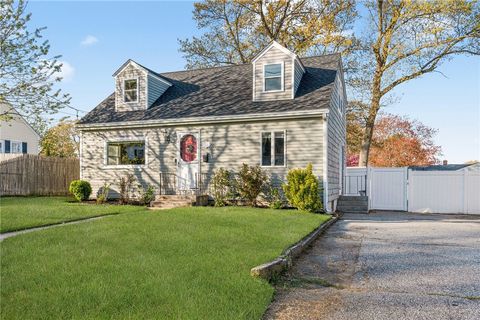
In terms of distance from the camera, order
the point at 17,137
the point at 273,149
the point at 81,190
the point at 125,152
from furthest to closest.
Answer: the point at 17,137 → the point at 125,152 → the point at 81,190 → the point at 273,149

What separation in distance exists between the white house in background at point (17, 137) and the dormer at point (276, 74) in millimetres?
20757

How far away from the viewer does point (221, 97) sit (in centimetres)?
1458

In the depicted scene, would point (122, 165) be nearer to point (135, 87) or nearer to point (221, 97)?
point (135, 87)

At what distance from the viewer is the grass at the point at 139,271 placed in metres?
3.27

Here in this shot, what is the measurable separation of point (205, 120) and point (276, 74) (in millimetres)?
3227

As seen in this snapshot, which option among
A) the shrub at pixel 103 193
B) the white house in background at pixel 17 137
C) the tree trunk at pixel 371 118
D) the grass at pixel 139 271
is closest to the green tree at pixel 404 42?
the tree trunk at pixel 371 118

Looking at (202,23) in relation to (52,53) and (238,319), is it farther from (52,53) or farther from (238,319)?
(238,319)

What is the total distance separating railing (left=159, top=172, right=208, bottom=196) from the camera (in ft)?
44.2

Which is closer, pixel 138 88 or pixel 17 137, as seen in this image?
pixel 138 88

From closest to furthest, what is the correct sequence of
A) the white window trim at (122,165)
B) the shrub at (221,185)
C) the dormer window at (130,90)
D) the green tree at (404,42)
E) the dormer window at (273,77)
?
the shrub at (221,185), the dormer window at (273,77), the white window trim at (122,165), the dormer window at (130,90), the green tree at (404,42)

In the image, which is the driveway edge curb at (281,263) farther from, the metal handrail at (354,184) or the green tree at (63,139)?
the green tree at (63,139)

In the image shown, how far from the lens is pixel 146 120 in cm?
1427

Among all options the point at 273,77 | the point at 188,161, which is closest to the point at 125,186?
the point at 188,161

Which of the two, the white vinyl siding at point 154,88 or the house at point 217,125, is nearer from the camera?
the house at point 217,125
